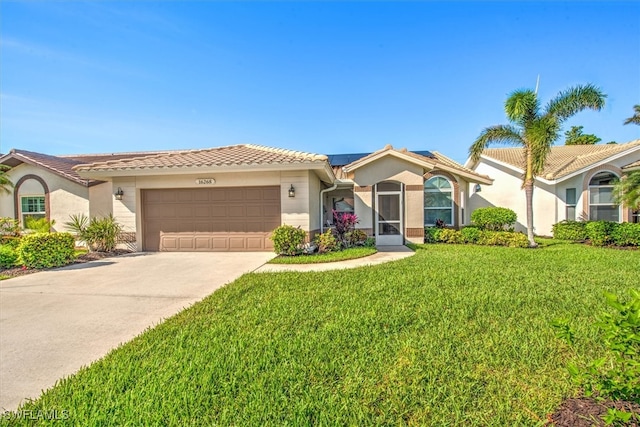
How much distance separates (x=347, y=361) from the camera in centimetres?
336

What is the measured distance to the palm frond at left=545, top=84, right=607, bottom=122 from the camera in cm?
1198

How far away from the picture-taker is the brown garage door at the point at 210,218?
465 inches

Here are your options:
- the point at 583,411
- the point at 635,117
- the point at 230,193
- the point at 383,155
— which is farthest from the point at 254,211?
the point at 635,117

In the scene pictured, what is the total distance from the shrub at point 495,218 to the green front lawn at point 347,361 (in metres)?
8.72

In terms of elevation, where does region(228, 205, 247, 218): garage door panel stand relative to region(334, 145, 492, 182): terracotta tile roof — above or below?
below

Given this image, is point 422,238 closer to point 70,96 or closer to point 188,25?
point 188,25

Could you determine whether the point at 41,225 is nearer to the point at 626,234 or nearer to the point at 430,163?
the point at 430,163

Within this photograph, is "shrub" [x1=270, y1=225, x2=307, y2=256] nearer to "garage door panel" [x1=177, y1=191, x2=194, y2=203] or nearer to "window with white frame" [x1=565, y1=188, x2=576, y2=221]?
"garage door panel" [x1=177, y1=191, x2=194, y2=203]

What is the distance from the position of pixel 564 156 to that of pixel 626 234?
32.8ft

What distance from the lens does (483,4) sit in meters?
9.42

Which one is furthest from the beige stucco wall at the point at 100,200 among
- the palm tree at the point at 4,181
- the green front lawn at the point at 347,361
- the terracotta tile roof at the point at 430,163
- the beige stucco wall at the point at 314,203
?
the green front lawn at the point at 347,361

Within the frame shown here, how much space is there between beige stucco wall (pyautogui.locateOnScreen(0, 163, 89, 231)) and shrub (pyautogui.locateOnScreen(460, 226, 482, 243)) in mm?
18223

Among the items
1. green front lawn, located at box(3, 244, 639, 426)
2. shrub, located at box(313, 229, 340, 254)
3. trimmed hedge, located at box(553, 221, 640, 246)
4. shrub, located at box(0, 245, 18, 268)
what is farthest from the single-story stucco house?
green front lawn, located at box(3, 244, 639, 426)

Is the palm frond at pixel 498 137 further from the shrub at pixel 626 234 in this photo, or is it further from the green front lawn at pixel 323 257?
the green front lawn at pixel 323 257
